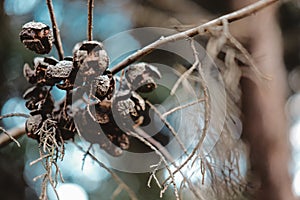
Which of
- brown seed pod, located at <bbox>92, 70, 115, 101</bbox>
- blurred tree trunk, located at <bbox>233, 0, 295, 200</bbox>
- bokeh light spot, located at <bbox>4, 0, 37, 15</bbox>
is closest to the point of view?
brown seed pod, located at <bbox>92, 70, 115, 101</bbox>

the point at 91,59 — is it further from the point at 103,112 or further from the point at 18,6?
the point at 18,6

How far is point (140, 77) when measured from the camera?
0.38m

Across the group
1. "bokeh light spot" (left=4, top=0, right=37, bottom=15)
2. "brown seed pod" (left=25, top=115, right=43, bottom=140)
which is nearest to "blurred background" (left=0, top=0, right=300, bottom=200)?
"bokeh light spot" (left=4, top=0, right=37, bottom=15)

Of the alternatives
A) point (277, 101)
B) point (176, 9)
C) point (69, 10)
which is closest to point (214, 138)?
point (277, 101)

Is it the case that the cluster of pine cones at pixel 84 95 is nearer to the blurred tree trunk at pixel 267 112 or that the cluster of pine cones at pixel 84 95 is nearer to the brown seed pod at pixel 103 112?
the brown seed pod at pixel 103 112

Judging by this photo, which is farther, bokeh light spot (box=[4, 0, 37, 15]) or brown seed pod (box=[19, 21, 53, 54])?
bokeh light spot (box=[4, 0, 37, 15])

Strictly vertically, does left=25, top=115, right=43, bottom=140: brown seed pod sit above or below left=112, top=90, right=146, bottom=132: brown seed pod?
below

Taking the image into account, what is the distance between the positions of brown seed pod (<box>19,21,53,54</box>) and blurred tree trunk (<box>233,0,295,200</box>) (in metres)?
0.41

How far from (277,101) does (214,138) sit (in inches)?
11.8

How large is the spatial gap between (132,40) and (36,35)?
20.2 inches

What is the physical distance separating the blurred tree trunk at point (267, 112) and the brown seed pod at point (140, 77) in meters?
0.33

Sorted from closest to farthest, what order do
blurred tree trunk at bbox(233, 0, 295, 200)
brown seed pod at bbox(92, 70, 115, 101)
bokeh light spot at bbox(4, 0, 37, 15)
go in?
brown seed pod at bbox(92, 70, 115, 101) < blurred tree trunk at bbox(233, 0, 295, 200) < bokeh light spot at bbox(4, 0, 37, 15)

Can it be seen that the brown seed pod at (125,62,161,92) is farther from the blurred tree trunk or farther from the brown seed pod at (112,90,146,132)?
the blurred tree trunk

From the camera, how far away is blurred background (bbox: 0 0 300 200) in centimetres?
73
